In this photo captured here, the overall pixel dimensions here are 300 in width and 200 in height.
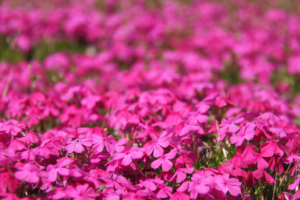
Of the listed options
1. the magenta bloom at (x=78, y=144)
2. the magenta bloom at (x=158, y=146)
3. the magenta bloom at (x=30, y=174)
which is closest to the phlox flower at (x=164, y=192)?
the magenta bloom at (x=158, y=146)

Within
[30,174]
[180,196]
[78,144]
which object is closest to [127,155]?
[78,144]

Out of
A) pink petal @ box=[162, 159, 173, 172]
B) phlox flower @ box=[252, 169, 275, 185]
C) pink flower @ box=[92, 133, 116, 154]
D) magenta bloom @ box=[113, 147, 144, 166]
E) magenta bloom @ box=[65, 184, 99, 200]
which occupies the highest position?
pink flower @ box=[92, 133, 116, 154]

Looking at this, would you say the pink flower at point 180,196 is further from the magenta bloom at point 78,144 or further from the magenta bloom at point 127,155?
the magenta bloom at point 78,144

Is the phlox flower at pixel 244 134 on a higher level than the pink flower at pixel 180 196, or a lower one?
higher

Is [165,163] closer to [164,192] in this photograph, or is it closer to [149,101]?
[164,192]

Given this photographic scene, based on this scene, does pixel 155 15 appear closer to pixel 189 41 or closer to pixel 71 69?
pixel 189 41

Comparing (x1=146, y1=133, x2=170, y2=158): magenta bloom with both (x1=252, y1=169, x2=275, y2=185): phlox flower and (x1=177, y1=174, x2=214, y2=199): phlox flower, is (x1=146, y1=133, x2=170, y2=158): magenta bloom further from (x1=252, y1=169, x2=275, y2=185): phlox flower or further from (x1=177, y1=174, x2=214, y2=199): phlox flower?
(x1=252, y1=169, x2=275, y2=185): phlox flower

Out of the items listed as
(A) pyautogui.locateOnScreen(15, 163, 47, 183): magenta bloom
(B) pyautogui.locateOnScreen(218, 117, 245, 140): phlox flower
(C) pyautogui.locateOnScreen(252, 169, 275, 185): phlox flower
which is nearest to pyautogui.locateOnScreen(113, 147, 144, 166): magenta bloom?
(A) pyautogui.locateOnScreen(15, 163, 47, 183): magenta bloom
